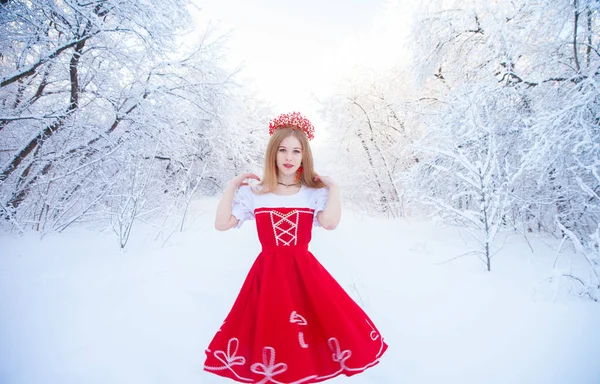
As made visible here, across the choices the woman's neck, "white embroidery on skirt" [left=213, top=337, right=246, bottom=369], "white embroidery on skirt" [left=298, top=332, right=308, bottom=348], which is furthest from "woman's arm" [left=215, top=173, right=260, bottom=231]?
"white embroidery on skirt" [left=298, top=332, right=308, bottom=348]

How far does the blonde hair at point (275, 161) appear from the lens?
6.17 feet

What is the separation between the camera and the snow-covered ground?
1.54 m

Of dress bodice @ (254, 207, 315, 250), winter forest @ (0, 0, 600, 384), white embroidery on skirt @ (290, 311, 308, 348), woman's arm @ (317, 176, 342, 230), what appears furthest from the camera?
winter forest @ (0, 0, 600, 384)

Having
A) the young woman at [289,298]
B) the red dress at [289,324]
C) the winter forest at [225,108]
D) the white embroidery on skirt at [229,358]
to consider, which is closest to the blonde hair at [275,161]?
the young woman at [289,298]

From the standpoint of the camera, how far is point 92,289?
230 centimetres

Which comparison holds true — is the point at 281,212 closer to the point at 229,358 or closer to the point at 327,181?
the point at 327,181

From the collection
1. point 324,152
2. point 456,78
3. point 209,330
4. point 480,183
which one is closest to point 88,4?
point 209,330

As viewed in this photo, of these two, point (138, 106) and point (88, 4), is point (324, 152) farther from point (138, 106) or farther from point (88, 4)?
point (88, 4)

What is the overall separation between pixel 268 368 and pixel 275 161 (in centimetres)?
123

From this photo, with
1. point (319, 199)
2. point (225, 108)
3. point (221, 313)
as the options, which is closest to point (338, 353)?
point (319, 199)

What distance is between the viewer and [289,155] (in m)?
1.84

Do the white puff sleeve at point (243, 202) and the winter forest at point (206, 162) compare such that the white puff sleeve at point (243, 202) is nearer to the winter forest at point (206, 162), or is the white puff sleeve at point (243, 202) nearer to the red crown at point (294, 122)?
the red crown at point (294, 122)

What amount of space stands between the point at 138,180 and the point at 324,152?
35.1 ft

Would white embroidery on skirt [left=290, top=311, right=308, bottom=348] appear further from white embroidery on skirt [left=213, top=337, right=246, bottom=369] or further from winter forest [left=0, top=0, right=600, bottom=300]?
winter forest [left=0, top=0, right=600, bottom=300]
